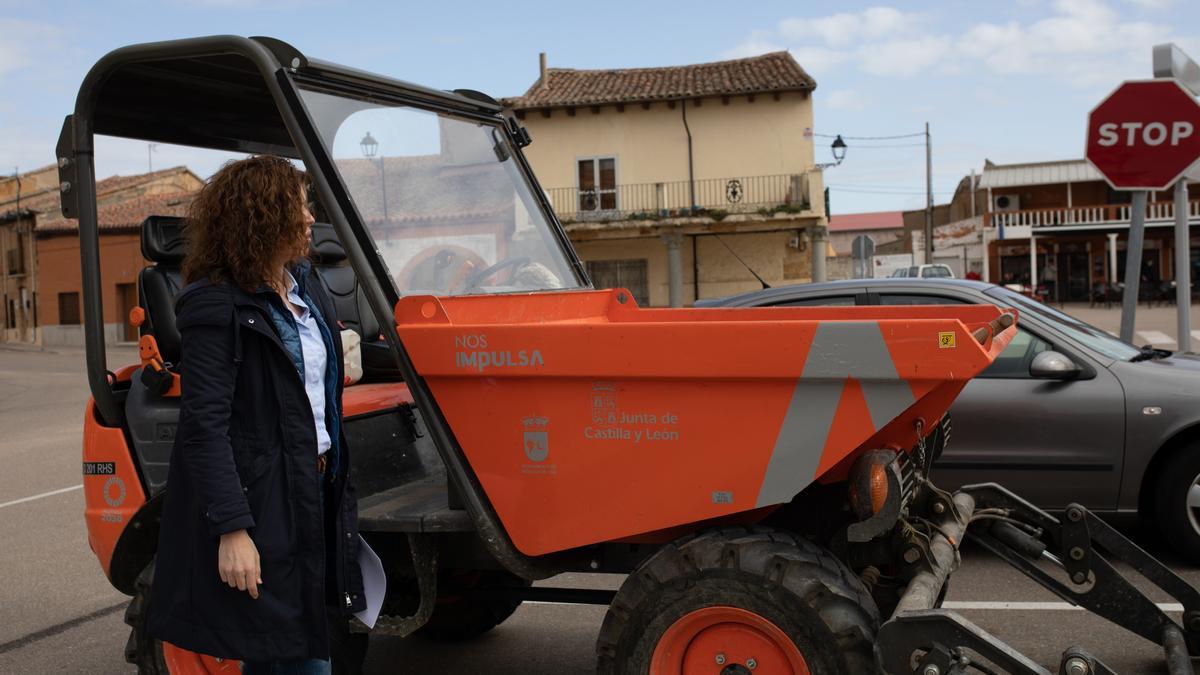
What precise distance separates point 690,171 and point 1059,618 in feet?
104

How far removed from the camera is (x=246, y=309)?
2.86 m

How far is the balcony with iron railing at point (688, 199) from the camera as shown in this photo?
115 feet

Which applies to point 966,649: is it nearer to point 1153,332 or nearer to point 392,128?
point 392,128

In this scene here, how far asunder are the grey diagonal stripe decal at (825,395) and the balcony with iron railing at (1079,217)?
47341mm

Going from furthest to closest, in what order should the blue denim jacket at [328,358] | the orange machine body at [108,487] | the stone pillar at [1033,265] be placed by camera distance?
the stone pillar at [1033,265]
the orange machine body at [108,487]
the blue denim jacket at [328,358]

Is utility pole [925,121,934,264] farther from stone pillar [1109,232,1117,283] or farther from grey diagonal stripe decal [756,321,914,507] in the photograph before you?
grey diagonal stripe decal [756,321,914,507]

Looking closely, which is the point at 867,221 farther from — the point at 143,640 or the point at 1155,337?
the point at 143,640

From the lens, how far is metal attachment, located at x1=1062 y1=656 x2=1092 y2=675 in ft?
9.58

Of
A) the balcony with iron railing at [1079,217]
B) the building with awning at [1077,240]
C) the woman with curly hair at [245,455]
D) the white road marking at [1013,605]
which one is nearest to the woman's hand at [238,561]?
the woman with curly hair at [245,455]

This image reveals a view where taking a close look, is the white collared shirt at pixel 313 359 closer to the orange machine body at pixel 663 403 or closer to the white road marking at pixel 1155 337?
the orange machine body at pixel 663 403

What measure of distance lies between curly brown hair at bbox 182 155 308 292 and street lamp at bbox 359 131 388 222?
897mm

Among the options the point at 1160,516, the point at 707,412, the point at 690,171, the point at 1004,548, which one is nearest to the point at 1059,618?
the point at 1160,516

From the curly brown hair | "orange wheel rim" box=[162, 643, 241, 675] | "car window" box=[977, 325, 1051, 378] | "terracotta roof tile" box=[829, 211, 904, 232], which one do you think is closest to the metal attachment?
Result: the curly brown hair

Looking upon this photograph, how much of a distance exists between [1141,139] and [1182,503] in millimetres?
2906
